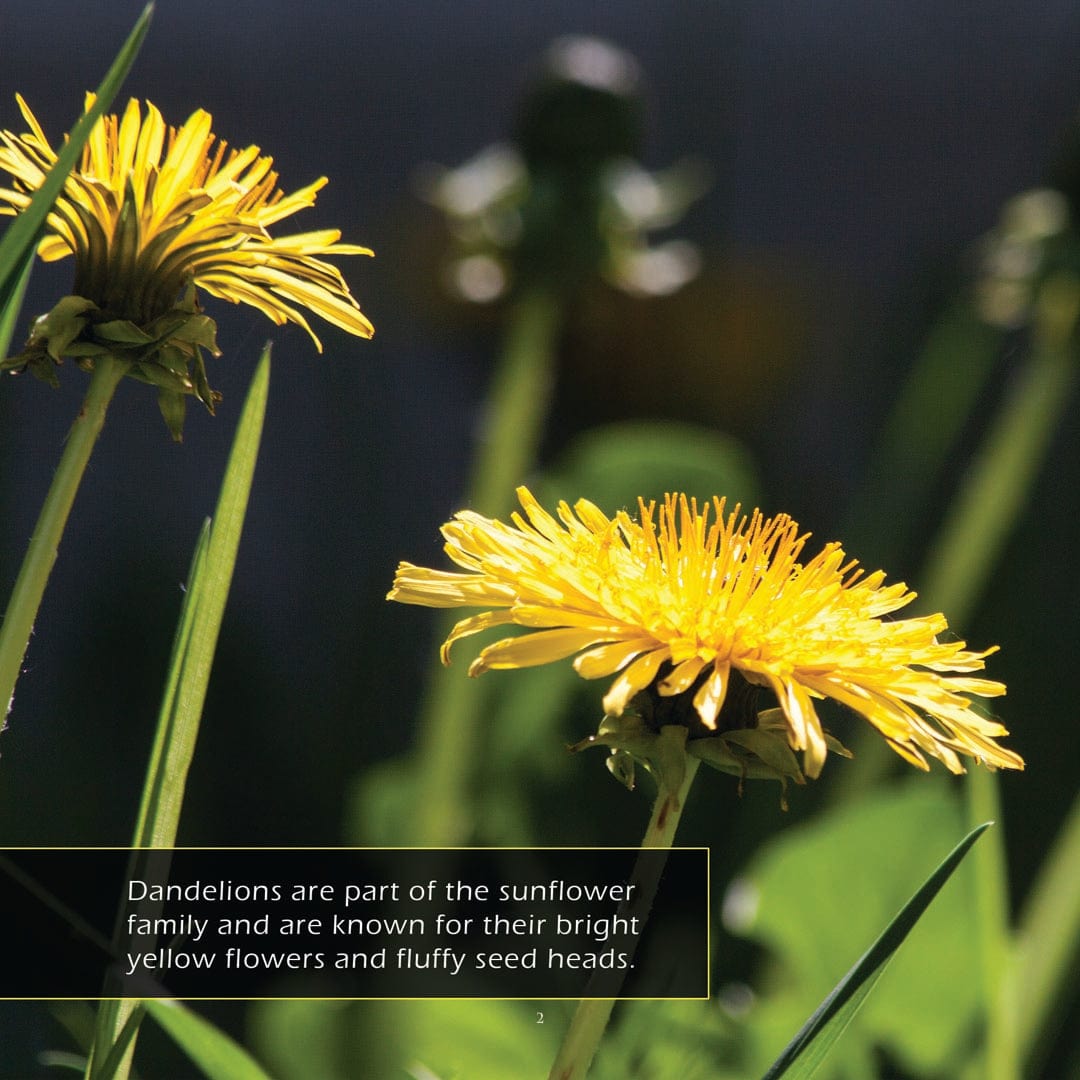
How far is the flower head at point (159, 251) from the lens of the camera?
13cm

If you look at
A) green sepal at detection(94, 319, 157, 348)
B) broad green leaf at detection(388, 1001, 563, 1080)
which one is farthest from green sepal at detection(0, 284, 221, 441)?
broad green leaf at detection(388, 1001, 563, 1080)

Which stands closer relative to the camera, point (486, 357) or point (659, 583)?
point (659, 583)

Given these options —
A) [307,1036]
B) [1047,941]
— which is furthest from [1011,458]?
[307,1036]

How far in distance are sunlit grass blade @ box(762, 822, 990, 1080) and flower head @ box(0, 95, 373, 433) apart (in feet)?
0.27

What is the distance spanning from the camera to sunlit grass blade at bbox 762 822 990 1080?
0.12 m

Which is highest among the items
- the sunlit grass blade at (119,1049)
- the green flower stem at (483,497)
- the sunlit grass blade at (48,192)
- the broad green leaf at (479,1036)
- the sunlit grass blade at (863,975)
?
the green flower stem at (483,497)

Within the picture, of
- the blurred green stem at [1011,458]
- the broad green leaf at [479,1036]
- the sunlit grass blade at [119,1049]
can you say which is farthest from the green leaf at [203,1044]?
the blurred green stem at [1011,458]

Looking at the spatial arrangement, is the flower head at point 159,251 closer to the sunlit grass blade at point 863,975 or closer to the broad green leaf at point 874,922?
the sunlit grass blade at point 863,975

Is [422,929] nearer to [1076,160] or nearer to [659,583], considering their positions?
[659,583]

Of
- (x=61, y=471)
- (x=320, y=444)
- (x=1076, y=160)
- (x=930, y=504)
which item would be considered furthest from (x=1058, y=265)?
(x=61, y=471)

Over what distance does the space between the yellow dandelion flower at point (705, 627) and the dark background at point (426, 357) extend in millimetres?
76

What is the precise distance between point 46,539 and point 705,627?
0.07 m

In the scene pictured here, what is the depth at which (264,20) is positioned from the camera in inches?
16.6

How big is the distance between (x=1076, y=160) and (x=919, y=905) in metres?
0.36
